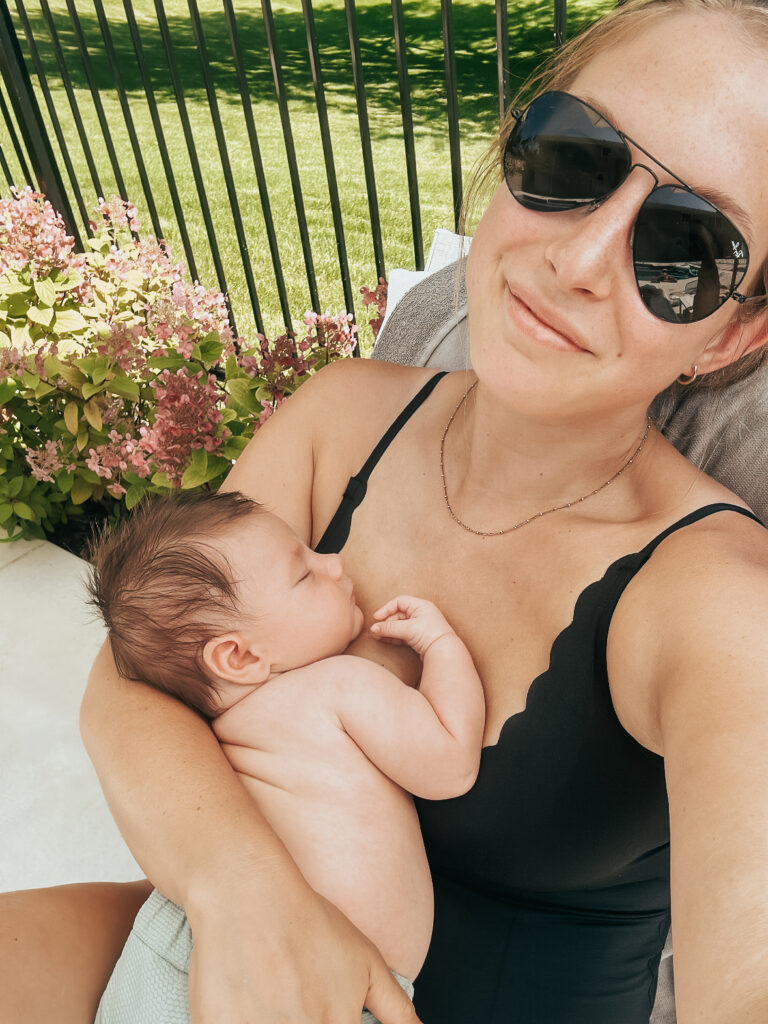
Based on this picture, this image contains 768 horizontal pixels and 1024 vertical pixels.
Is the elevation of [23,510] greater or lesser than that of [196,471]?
lesser

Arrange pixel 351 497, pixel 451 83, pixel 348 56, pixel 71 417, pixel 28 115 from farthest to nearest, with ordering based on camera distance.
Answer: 1. pixel 348 56
2. pixel 28 115
3. pixel 71 417
4. pixel 451 83
5. pixel 351 497

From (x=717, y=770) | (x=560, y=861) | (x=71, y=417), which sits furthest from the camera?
(x=71, y=417)

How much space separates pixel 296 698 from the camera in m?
1.43

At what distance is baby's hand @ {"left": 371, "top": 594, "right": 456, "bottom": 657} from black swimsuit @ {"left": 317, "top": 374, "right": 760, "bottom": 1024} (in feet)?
0.64

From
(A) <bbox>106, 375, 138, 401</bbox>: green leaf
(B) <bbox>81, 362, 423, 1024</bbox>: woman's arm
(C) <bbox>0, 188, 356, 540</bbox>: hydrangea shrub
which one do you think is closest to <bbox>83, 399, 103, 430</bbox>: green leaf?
(C) <bbox>0, 188, 356, 540</bbox>: hydrangea shrub

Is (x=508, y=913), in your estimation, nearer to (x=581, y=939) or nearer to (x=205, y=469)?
(x=581, y=939)

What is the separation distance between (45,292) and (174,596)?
2.47 meters

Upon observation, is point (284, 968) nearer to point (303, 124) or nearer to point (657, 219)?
point (657, 219)

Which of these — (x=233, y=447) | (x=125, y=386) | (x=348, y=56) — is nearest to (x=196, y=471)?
(x=233, y=447)

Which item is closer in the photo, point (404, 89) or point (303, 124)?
point (404, 89)

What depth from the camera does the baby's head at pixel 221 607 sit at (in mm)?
1469

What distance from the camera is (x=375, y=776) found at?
1.37 meters

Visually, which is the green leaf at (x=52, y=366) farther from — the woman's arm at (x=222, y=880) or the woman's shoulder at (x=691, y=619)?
the woman's shoulder at (x=691, y=619)

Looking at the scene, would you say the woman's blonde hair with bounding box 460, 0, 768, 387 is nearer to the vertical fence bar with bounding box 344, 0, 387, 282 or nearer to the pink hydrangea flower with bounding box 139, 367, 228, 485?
the pink hydrangea flower with bounding box 139, 367, 228, 485
